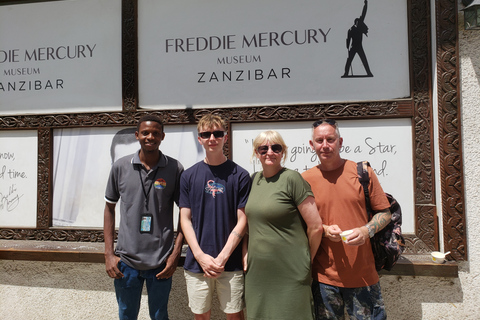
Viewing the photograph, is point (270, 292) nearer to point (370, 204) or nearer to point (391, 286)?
point (370, 204)

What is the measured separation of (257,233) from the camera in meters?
2.25

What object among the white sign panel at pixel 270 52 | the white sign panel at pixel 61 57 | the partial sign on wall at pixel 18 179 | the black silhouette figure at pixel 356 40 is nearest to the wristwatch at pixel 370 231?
the white sign panel at pixel 270 52

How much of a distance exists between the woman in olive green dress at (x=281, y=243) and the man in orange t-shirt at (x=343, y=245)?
0.40ft

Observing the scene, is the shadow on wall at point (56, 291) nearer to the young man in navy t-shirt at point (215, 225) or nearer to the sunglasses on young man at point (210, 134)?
the young man in navy t-shirt at point (215, 225)

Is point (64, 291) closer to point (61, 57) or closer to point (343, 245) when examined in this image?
point (61, 57)

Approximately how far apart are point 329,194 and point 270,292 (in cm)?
73

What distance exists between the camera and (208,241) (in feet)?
7.84

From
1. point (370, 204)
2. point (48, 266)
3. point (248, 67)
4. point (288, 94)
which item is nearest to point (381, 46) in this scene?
point (288, 94)

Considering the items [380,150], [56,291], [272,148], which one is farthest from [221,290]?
[56,291]

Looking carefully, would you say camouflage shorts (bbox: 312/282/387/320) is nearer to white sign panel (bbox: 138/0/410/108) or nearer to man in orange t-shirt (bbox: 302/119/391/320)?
man in orange t-shirt (bbox: 302/119/391/320)

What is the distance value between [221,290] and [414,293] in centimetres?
184

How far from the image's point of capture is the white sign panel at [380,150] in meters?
3.32

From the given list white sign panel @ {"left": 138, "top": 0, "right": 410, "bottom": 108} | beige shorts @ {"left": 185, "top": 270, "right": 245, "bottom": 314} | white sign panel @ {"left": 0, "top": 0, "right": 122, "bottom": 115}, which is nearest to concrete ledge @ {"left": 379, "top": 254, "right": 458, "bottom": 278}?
beige shorts @ {"left": 185, "top": 270, "right": 245, "bottom": 314}

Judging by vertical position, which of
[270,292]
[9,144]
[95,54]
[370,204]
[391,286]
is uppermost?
[95,54]
